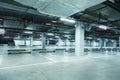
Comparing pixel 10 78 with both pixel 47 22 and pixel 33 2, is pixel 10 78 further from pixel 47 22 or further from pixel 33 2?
pixel 47 22

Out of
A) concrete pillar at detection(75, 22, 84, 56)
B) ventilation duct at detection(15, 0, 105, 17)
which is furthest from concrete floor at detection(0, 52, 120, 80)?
concrete pillar at detection(75, 22, 84, 56)

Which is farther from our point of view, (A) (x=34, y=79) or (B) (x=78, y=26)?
(B) (x=78, y=26)

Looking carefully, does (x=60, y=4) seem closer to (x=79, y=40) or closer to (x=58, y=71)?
(x=58, y=71)

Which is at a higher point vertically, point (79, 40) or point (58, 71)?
point (79, 40)

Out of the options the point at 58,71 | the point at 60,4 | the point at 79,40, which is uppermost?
the point at 60,4

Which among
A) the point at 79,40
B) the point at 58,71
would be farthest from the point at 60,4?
the point at 79,40

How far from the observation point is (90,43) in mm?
41062

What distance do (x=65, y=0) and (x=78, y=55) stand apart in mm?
8018

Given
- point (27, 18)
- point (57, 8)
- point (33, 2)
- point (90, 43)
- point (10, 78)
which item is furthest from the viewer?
point (90, 43)

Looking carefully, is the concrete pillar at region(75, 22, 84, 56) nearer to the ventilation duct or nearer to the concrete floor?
the concrete floor

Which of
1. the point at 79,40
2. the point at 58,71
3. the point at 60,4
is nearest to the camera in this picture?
the point at 60,4

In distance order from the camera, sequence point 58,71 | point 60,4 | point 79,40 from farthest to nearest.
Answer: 1. point 79,40
2. point 58,71
3. point 60,4

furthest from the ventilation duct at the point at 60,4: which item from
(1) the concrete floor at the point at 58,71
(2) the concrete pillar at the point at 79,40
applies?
(2) the concrete pillar at the point at 79,40

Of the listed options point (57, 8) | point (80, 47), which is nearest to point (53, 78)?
point (57, 8)
